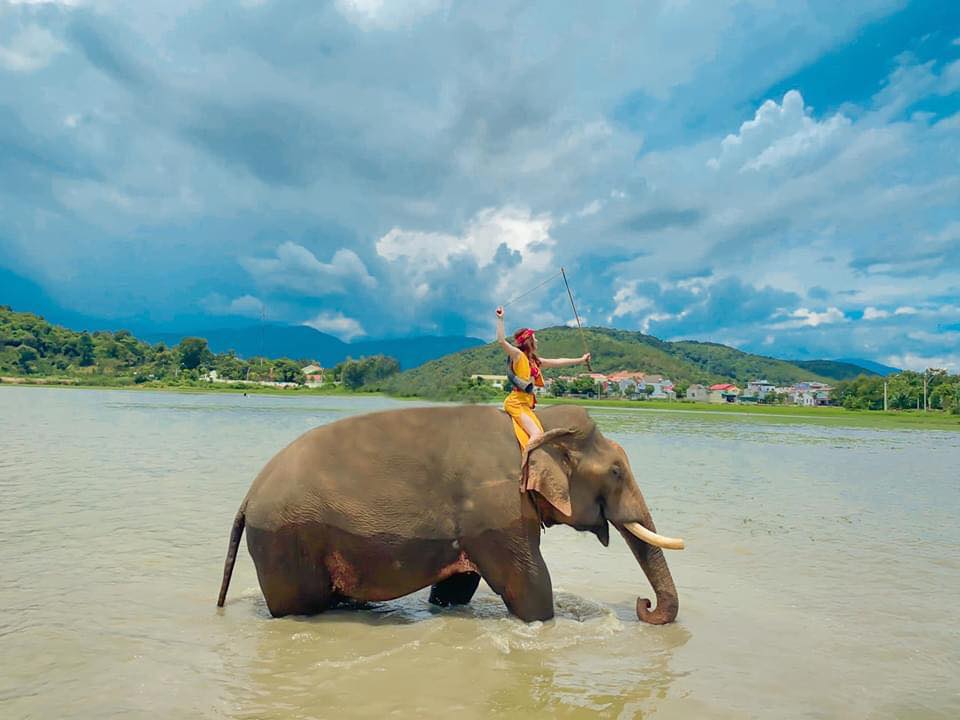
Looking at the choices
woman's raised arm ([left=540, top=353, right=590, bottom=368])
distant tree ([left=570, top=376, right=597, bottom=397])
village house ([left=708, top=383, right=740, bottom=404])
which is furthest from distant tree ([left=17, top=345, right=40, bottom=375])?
woman's raised arm ([left=540, top=353, right=590, bottom=368])

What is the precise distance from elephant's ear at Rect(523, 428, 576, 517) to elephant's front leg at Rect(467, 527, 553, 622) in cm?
38

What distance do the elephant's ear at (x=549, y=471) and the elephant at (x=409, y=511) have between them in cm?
1

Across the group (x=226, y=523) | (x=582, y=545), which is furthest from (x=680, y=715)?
(x=226, y=523)

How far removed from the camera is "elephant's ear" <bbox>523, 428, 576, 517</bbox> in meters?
6.85

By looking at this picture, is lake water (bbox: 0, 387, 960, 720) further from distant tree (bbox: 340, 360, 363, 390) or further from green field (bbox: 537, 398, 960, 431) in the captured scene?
distant tree (bbox: 340, 360, 363, 390)

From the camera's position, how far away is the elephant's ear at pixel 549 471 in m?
6.85

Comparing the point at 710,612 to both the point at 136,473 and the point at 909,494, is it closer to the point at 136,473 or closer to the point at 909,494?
the point at 909,494

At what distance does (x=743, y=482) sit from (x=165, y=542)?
1422 centimetres

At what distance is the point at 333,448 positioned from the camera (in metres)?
7.06

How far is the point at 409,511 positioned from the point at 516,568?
1106 mm

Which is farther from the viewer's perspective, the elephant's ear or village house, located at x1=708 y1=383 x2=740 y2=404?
village house, located at x1=708 y1=383 x2=740 y2=404

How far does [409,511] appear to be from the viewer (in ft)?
22.5

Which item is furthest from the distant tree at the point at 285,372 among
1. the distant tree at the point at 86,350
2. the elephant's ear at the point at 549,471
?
the elephant's ear at the point at 549,471

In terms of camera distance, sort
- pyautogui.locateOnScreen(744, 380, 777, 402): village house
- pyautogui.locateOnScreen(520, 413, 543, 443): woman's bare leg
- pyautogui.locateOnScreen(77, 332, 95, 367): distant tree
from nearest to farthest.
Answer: pyautogui.locateOnScreen(520, 413, 543, 443): woman's bare leg < pyautogui.locateOnScreen(77, 332, 95, 367): distant tree < pyautogui.locateOnScreen(744, 380, 777, 402): village house
